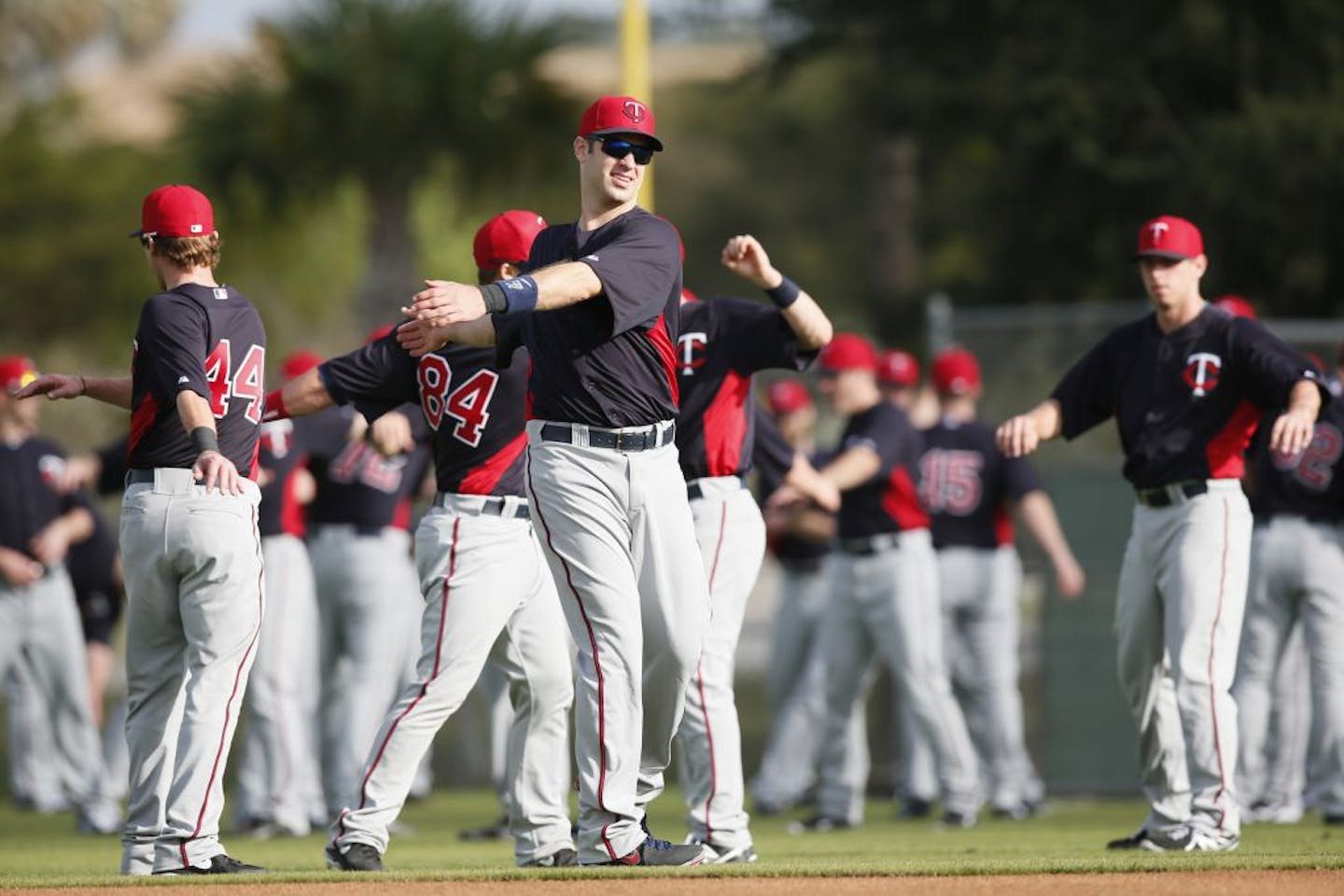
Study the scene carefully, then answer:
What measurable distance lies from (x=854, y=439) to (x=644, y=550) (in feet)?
15.1

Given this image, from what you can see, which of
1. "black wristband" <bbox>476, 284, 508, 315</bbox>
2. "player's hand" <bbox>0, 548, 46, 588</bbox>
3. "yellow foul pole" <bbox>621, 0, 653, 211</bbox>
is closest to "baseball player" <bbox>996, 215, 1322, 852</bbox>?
"black wristband" <bbox>476, 284, 508, 315</bbox>

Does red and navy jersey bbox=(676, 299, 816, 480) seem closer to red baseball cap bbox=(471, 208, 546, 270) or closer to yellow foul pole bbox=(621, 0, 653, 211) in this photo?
red baseball cap bbox=(471, 208, 546, 270)

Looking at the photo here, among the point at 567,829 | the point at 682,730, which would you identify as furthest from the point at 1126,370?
the point at 567,829

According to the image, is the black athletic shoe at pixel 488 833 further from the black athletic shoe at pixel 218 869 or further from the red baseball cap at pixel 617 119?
the red baseball cap at pixel 617 119

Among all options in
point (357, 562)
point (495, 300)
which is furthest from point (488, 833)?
point (495, 300)

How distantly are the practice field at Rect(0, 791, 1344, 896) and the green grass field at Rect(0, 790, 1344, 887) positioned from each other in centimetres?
1

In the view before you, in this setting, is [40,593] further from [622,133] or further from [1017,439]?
[622,133]

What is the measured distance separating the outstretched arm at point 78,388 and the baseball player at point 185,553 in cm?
36

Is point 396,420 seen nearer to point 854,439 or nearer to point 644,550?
Result: point 644,550

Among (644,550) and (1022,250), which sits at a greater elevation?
(1022,250)

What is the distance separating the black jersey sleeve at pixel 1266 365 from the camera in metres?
8.23

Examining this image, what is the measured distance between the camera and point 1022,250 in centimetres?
2716

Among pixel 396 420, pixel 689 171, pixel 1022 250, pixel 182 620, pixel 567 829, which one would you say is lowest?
pixel 567 829

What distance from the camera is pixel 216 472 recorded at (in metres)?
6.97
